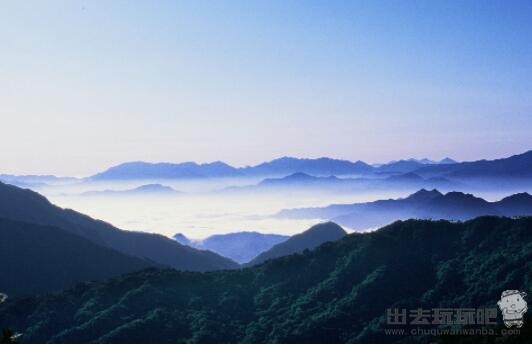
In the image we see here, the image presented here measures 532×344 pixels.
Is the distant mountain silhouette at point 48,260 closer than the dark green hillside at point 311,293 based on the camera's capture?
No

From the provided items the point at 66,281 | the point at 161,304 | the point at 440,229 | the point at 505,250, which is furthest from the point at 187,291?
the point at 505,250

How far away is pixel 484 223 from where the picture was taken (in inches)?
5453

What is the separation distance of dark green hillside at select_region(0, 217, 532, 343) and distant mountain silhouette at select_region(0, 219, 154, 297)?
35.8m

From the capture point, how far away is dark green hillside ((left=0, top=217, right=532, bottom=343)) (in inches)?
4417

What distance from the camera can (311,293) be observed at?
130625 millimetres

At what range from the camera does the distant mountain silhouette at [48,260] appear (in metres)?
170

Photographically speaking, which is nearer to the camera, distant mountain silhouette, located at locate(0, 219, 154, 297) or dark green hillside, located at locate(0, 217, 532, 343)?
dark green hillside, located at locate(0, 217, 532, 343)

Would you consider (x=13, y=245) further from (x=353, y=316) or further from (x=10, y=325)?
(x=353, y=316)

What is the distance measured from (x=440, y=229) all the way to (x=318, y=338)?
53.1 m

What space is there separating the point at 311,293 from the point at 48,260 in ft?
324

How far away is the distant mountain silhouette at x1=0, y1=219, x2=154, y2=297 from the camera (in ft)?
558

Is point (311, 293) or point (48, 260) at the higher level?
point (48, 260)

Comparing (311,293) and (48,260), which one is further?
(48,260)

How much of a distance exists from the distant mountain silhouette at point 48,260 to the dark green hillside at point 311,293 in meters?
35.8
